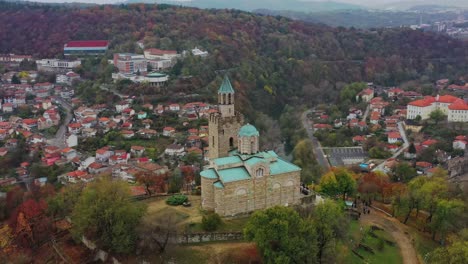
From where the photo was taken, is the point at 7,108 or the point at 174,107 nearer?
the point at 174,107

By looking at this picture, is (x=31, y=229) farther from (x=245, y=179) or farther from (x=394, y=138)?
(x=394, y=138)

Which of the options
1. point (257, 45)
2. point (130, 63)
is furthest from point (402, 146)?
point (257, 45)

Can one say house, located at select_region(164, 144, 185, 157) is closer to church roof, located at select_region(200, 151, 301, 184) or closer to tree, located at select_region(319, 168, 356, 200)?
tree, located at select_region(319, 168, 356, 200)

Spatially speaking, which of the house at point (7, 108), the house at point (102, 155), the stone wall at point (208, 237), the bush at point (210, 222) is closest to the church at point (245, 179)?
the bush at point (210, 222)

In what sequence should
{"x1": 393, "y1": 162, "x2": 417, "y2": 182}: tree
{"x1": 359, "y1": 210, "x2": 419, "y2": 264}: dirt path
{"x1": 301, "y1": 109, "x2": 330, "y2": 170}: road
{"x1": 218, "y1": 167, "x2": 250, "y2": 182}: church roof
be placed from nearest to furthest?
{"x1": 218, "y1": 167, "x2": 250, "y2": 182}: church roof → {"x1": 359, "y1": 210, "x2": 419, "y2": 264}: dirt path → {"x1": 393, "y1": 162, "x2": 417, "y2": 182}: tree → {"x1": 301, "y1": 109, "x2": 330, "y2": 170}: road

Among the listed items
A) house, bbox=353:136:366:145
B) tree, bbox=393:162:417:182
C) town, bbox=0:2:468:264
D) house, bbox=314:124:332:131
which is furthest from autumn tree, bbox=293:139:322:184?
house, bbox=314:124:332:131

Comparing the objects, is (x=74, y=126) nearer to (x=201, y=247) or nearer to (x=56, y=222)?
(x=56, y=222)
